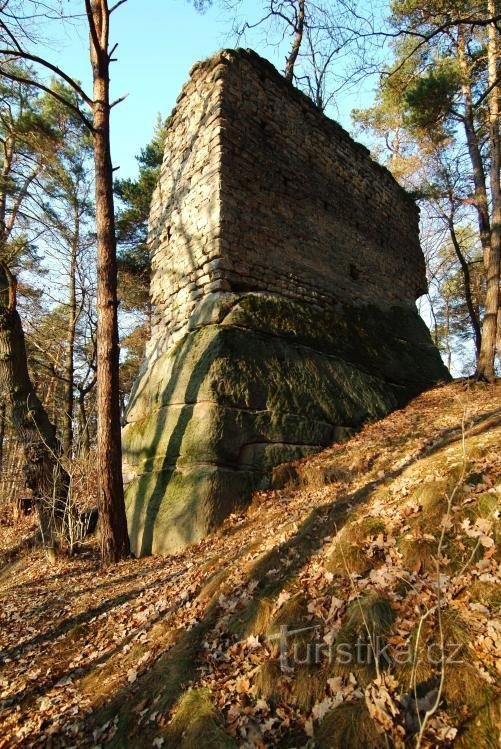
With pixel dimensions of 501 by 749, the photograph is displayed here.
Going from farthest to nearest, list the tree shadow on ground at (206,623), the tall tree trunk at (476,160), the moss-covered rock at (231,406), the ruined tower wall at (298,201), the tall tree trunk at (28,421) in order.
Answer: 1. the tall tree trunk at (476,160)
2. the ruined tower wall at (298,201)
3. the tall tree trunk at (28,421)
4. the moss-covered rock at (231,406)
5. the tree shadow on ground at (206,623)

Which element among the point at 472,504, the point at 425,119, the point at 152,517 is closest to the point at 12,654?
the point at 152,517

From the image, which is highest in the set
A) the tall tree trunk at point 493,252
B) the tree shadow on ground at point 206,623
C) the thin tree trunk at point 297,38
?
the thin tree trunk at point 297,38

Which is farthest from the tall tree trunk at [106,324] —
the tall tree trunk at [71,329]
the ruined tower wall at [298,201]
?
the tall tree trunk at [71,329]

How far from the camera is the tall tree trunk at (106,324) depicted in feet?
18.0

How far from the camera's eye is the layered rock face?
18.9ft

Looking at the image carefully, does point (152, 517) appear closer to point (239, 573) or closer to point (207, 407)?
point (207, 407)

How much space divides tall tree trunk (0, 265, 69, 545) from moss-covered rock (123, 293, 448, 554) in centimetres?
124

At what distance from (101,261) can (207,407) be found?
2511 mm

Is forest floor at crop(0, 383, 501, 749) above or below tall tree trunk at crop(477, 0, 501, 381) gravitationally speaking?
below

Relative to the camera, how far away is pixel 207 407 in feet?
19.0

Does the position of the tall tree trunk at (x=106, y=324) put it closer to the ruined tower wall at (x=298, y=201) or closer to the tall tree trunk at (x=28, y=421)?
the tall tree trunk at (x=28, y=421)

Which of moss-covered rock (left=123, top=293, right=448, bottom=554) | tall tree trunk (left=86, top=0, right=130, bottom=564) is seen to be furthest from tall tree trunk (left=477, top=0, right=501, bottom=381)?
tall tree trunk (left=86, top=0, right=130, bottom=564)

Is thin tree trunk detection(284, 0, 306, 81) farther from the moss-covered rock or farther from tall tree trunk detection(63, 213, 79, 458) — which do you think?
the moss-covered rock

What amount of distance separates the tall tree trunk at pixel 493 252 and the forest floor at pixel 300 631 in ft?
13.2
